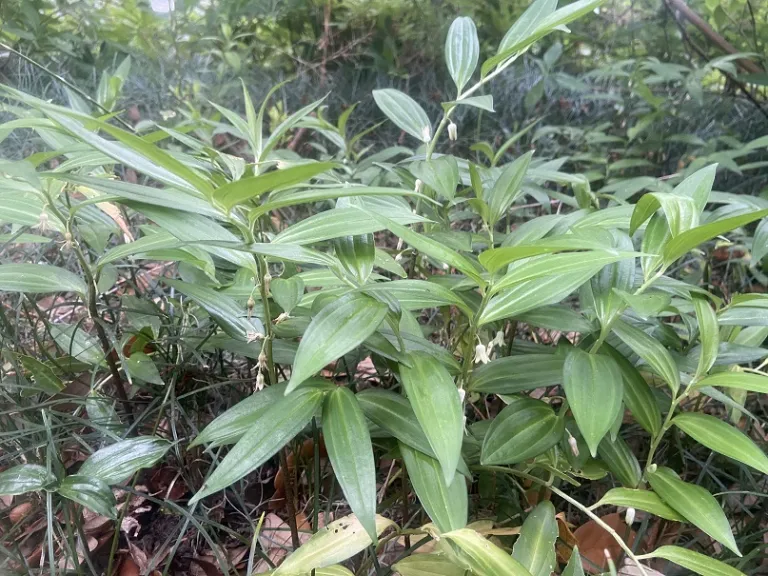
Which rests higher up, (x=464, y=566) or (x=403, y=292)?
(x=403, y=292)

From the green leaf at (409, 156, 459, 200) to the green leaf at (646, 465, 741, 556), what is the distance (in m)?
0.38

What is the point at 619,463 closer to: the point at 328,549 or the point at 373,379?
the point at 328,549

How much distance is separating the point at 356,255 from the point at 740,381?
359mm

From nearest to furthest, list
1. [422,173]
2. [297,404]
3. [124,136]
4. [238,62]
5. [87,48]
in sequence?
[124,136], [297,404], [422,173], [87,48], [238,62]

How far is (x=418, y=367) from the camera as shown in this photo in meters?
0.44

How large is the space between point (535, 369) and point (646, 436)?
0.36m

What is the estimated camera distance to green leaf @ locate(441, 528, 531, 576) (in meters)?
0.38

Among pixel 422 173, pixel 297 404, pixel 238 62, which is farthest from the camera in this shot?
pixel 238 62

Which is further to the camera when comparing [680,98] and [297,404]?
→ [680,98]

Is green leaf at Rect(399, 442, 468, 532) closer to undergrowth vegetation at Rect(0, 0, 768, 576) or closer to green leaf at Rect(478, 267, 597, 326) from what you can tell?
undergrowth vegetation at Rect(0, 0, 768, 576)

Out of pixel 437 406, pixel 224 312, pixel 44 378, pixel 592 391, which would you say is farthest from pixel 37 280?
pixel 592 391

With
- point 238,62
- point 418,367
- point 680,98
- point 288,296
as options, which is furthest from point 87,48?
point 680,98

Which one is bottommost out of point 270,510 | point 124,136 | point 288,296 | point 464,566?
point 270,510

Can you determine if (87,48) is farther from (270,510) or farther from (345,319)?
(345,319)
